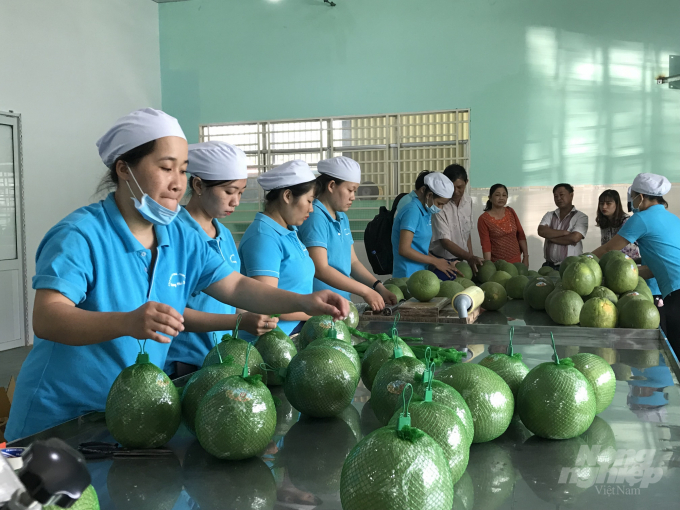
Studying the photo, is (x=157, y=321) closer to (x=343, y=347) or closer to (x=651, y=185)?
(x=343, y=347)

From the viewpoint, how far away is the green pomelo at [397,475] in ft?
2.89

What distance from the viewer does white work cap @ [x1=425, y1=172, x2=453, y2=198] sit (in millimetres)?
4719

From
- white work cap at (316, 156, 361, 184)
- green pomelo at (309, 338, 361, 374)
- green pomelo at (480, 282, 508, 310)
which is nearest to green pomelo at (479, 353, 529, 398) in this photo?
green pomelo at (309, 338, 361, 374)

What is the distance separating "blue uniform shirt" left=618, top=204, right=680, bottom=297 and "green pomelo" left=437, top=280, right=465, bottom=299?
1.18 m

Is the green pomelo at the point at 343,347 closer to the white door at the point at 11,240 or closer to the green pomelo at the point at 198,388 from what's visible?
the green pomelo at the point at 198,388

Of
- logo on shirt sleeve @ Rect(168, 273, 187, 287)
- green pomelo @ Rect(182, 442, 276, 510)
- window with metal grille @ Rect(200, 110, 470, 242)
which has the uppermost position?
window with metal grille @ Rect(200, 110, 470, 242)

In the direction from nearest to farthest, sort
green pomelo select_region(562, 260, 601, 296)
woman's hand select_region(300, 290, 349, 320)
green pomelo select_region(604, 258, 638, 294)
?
woman's hand select_region(300, 290, 349, 320) → green pomelo select_region(562, 260, 601, 296) → green pomelo select_region(604, 258, 638, 294)

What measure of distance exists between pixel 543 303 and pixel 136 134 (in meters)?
2.33

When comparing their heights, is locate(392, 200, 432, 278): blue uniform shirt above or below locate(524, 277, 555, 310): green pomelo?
above

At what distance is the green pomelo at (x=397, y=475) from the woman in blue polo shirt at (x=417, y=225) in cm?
358

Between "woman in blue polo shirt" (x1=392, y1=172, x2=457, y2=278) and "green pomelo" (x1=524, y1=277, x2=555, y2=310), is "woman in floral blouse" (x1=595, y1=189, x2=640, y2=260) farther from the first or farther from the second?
"green pomelo" (x1=524, y1=277, x2=555, y2=310)

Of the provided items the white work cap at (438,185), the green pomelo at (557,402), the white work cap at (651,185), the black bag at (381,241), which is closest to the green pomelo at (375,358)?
the green pomelo at (557,402)

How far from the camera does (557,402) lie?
131 cm

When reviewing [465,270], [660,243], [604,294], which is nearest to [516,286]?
[465,270]
